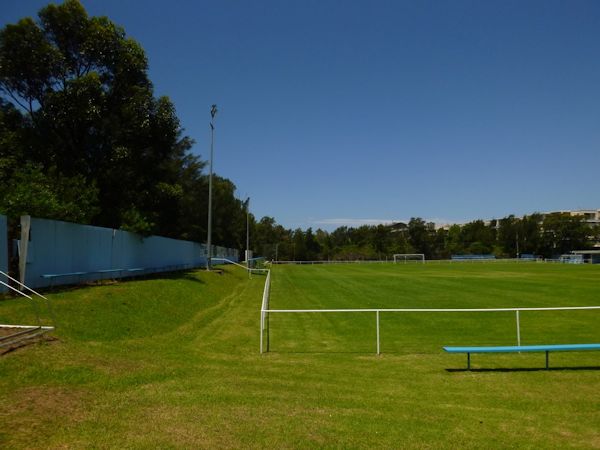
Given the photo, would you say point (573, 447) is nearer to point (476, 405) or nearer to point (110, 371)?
point (476, 405)

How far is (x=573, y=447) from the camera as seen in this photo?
6078mm

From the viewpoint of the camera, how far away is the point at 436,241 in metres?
145

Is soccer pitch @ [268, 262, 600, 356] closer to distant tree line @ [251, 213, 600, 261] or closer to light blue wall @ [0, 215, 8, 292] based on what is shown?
light blue wall @ [0, 215, 8, 292]

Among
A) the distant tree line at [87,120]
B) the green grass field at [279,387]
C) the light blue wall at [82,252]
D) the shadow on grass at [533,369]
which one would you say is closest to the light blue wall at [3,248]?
the light blue wall at [82,252]

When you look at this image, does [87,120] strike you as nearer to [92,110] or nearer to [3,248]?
[92,110]

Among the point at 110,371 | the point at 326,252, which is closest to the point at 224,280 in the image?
the point at 110,371

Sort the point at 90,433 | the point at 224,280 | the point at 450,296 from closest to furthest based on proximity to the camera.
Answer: the point at 90,433, the point at 450,296, the point at 224,280

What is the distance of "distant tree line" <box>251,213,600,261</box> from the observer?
126438 mm

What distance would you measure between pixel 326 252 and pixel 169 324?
117 metres

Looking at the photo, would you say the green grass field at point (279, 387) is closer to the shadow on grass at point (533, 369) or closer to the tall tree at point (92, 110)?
the shadow on grass at point (533, 369)

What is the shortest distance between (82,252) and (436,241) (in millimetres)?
133273

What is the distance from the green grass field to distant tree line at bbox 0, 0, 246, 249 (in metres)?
11.5

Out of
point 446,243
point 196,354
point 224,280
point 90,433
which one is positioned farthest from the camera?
point 446,243

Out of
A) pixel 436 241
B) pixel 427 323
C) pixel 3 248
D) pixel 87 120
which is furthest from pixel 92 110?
pixel 436 241
